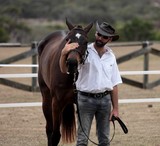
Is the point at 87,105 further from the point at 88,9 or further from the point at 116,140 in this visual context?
the point at 88,9

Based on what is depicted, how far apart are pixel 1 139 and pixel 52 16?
7017 cm

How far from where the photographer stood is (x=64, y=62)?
5.70 m

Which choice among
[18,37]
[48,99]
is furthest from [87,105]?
[18,37]

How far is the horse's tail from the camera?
7.25 meters

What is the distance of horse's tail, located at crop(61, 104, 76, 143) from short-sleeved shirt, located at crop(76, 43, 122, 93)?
165cm

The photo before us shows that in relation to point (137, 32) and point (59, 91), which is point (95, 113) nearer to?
point (59, 91)

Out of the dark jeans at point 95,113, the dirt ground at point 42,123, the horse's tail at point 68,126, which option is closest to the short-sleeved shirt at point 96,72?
the dark jeans at point 95,113

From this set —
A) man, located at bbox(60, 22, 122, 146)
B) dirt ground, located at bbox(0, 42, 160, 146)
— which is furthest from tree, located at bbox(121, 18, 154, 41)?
man, located at bbox(60, 22, 122, 146)

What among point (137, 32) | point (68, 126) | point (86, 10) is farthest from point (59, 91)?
point (86, 10)

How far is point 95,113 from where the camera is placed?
18.9 feet

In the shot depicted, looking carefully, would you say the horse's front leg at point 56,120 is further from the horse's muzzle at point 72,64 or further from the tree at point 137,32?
the tree at point 137,32

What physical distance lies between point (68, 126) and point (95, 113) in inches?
62.6

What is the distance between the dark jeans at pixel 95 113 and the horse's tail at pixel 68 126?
152 cm

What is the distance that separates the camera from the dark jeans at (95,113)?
5621 millimetres
